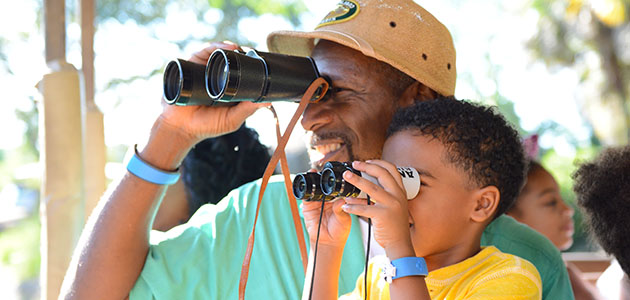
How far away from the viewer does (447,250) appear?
1.63 m

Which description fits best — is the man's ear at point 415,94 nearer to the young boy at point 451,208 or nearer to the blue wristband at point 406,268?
the young boy at point 451,208

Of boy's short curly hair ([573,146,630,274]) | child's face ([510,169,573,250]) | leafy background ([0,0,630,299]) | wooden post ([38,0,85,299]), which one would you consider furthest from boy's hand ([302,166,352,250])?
leafy background ([0,0,630,299])

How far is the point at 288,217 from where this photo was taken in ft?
7.09

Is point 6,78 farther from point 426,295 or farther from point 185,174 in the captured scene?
point 426,295

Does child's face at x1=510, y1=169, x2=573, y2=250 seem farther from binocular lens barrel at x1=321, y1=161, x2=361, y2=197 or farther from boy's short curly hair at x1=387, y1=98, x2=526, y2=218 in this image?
binocular lens barrel at x1=321, y1=161, x2=361, y2=197

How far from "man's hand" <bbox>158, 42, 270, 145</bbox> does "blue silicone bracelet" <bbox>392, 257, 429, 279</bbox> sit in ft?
2.64

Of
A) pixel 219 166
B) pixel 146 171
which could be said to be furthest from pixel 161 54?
pixel 146 171

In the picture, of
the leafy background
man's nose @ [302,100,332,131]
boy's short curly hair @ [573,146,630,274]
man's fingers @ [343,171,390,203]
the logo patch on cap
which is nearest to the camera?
man's fingers @ [343,171,390,203]

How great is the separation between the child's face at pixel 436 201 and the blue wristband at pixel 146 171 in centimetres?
73

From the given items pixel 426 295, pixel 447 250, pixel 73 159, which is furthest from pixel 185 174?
pixel 426 295

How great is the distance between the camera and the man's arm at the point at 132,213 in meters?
1.87

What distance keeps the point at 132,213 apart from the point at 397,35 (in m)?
0.97

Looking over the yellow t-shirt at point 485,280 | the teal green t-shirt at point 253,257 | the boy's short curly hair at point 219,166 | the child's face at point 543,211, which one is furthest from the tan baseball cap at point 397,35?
the child's face at point 543,211

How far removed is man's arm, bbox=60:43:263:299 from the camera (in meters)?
1.87
